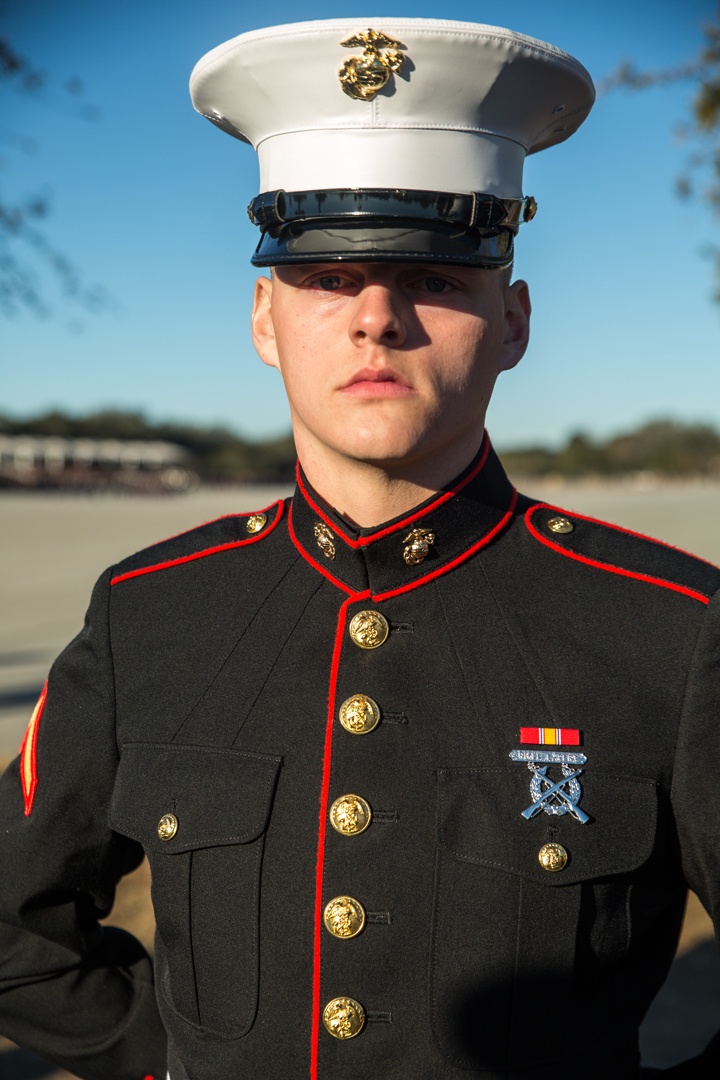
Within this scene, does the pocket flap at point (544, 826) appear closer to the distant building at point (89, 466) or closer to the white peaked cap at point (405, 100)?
the white peaked cap at point (405, 100)

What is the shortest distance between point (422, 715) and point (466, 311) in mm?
666

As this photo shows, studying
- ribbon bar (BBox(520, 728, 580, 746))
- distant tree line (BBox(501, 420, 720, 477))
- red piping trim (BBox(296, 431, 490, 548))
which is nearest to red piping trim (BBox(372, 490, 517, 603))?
red piping trim (BBox(296, 431, 490, 548))

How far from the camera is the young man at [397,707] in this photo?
1810mm

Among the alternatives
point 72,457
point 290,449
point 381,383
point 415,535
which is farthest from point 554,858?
point 290,449

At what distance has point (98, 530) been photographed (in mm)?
25344

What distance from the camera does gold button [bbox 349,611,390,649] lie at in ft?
6.56

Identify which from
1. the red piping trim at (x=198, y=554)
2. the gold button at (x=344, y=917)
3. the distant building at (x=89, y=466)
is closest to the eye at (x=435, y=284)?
the red piping trim at (x=198, y=554)

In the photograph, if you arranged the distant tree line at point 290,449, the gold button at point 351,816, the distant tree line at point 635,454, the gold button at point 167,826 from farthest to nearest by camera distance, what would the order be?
the distant tree line at point 635,454, the distant tree line at point 290,449, the gold button at point 167,826, the gold button at point 351,816

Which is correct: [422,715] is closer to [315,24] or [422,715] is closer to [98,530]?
[315,24]

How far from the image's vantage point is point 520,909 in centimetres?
182

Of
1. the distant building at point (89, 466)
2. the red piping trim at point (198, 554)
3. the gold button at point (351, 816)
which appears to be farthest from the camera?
the distant building at point (89, 466)

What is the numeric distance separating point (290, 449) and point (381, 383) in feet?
408

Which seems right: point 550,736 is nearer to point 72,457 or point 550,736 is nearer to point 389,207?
point 389,207

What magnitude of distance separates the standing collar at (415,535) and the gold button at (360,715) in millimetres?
218
